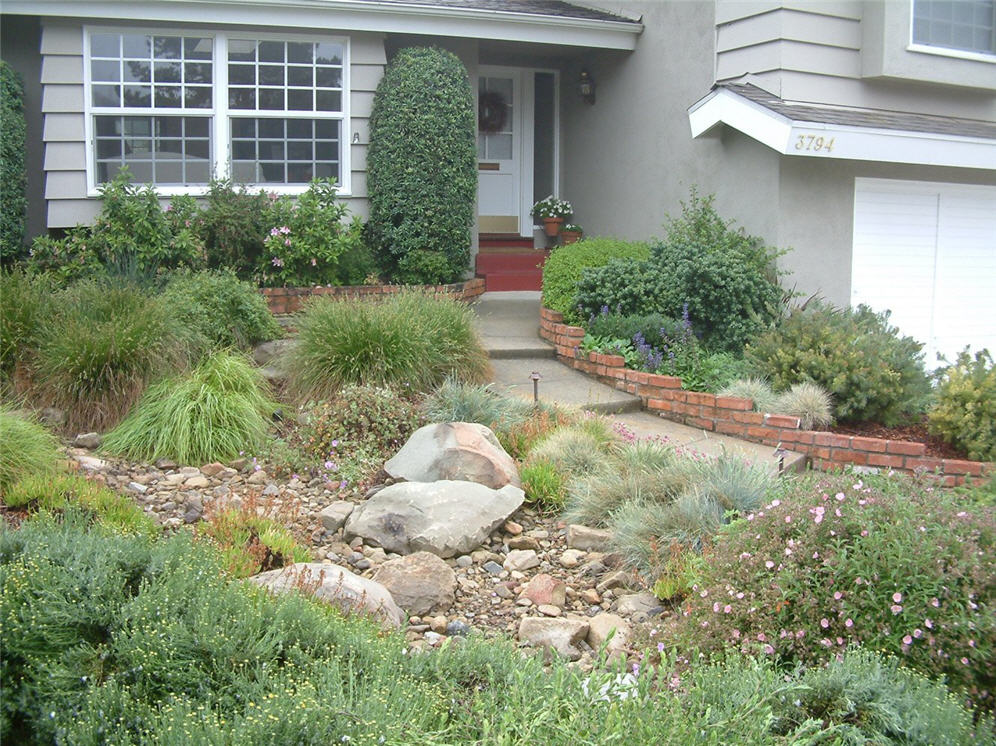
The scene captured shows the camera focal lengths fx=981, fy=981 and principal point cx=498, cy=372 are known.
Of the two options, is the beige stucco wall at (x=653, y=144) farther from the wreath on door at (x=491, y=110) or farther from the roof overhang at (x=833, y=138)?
the wreath on door at (x=491, y=110)

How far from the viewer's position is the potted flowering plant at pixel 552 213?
41.6 ft

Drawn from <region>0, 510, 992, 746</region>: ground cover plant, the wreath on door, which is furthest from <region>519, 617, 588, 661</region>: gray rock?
the wreath on door

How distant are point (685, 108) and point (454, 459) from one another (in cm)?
625

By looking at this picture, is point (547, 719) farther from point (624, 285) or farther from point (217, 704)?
point (624, 285)

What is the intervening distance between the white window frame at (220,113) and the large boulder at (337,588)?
677 cm

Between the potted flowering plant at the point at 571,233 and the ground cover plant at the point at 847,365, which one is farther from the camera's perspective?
the potted flowering plant at the point at 571,233

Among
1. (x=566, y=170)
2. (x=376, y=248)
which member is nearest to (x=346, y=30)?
(x=376, y=248)

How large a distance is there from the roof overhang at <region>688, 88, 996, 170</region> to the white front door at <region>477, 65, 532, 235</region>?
151 inches

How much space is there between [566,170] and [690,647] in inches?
402

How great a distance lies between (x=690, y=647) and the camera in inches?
150

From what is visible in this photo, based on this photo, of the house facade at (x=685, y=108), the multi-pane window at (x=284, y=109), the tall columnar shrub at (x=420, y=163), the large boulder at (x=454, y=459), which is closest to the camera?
the large boulder at (x=454, y=459)

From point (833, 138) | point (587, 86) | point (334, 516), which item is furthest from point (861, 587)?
point (587, 86)

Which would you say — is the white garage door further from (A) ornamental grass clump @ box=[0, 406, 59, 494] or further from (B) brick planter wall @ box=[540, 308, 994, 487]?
(A) ornamental grass clump @ box=[0, 406, 59, 494]

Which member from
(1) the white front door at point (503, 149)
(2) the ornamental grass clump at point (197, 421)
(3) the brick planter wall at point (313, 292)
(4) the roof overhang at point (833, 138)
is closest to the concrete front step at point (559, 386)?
Answer: (3) the brick planter wall at point (313, 292)
